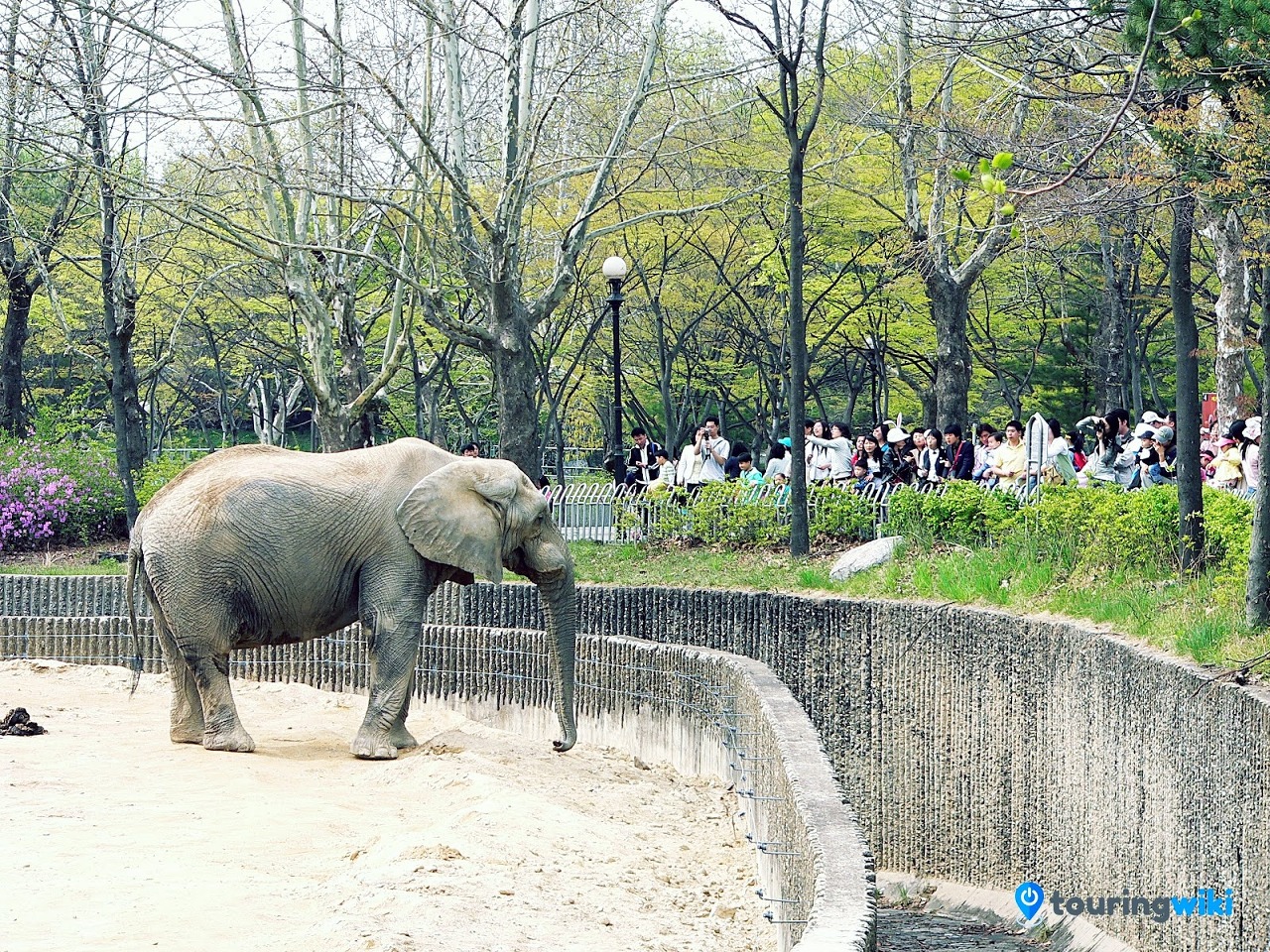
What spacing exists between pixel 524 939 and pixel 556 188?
2724cm

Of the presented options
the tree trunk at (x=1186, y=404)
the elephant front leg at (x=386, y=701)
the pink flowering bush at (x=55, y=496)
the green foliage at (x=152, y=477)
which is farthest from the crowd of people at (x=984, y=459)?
the pink flowering bush at (x=55, y=496)

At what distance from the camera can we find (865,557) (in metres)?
16.5

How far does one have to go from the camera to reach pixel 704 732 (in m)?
12.7

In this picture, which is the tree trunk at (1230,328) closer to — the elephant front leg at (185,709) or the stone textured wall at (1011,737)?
the stone textured wall at (1011,737)

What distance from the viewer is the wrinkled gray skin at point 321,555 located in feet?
41.0

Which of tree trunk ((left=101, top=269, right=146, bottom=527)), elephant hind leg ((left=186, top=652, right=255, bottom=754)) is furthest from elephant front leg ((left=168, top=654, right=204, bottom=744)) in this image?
tree trunk ((left=101, top=269, right=146, bottom=527))

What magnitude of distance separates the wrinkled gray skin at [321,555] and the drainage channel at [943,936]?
2.83m

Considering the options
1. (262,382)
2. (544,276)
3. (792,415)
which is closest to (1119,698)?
(792,415)

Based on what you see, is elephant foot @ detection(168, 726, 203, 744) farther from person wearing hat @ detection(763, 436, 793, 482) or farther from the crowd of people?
person wearing hat @ detection(763, 436, 793, 482)

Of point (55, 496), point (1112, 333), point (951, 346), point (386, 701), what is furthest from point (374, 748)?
point (1112, 333)

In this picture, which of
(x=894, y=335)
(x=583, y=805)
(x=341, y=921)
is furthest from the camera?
(x=894, y=335)

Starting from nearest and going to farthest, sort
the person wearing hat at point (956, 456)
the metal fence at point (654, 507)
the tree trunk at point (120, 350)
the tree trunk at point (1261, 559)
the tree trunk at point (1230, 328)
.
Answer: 1. the tree trunk at point (1261, 559)
2. the metal fence at point (654, 507)
3. the person wearing hat at point (956, 456)
4. the tree trunk at point (1230, 328)
5. the tree trunk at point (120, 350)

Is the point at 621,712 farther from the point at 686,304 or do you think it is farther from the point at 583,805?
the point at 686,304

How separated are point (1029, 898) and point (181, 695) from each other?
645 cm
